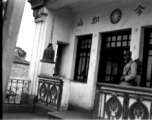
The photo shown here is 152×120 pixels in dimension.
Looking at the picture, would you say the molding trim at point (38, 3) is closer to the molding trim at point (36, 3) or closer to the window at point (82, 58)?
the molding trim at point (36, 3)

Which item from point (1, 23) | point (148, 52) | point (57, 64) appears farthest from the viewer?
point (57, 64)

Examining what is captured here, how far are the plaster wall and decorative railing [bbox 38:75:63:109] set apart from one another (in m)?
1.34

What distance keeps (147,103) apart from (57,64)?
5.75 metres

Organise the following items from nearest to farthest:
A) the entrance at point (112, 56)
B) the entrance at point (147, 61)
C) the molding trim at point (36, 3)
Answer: the entrance at point (147, 61), the entrance at point (112, 56), the molding trim at point (36, 3)

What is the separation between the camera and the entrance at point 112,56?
6945mm

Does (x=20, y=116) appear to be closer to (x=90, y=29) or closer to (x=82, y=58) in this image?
(x=82, y=58)

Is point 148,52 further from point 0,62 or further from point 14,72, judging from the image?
point 14,72

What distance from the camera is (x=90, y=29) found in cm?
793

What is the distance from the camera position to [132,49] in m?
6.21

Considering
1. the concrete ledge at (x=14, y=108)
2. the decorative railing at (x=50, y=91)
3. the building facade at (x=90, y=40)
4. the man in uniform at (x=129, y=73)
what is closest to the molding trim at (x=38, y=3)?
the building facade at (x=90, y=40)

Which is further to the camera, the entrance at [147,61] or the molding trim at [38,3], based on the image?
the molding trim at [38,3]

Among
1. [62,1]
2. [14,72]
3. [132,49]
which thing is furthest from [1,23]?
[14,72]

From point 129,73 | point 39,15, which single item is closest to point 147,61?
point 129,73

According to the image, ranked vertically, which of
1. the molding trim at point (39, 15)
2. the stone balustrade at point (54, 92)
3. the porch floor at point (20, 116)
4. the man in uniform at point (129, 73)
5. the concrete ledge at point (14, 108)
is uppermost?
the molding trim at point (39, 15)
